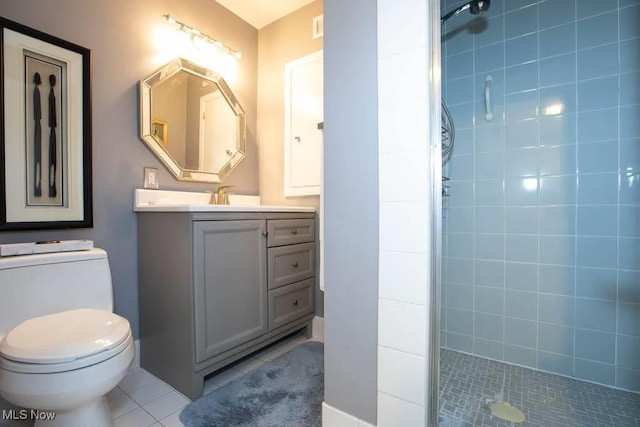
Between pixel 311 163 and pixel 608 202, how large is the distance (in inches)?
63.9

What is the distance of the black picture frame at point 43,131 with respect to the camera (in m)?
1.23

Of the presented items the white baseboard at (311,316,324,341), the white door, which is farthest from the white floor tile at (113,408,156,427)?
the white door

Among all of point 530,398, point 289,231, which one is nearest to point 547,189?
point 530,398

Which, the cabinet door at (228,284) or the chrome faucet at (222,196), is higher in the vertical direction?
the chrome faucet at (222,196)

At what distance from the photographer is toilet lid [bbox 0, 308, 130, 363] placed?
0.86 meters

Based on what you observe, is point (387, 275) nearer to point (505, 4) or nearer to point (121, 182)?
point (121, 182)

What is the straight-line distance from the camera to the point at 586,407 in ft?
4.07

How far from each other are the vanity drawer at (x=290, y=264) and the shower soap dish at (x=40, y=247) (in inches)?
34.5

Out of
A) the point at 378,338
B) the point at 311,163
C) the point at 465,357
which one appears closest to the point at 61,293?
the point at 378,338

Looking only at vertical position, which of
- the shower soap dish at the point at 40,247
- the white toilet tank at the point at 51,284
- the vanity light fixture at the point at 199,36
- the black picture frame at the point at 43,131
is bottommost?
the white toilet tank at the point at 51,284

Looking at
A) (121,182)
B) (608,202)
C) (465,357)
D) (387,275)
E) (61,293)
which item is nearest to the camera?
(387,275)

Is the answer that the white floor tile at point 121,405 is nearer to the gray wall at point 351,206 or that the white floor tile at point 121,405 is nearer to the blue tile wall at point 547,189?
the gray wall at point 351,206
